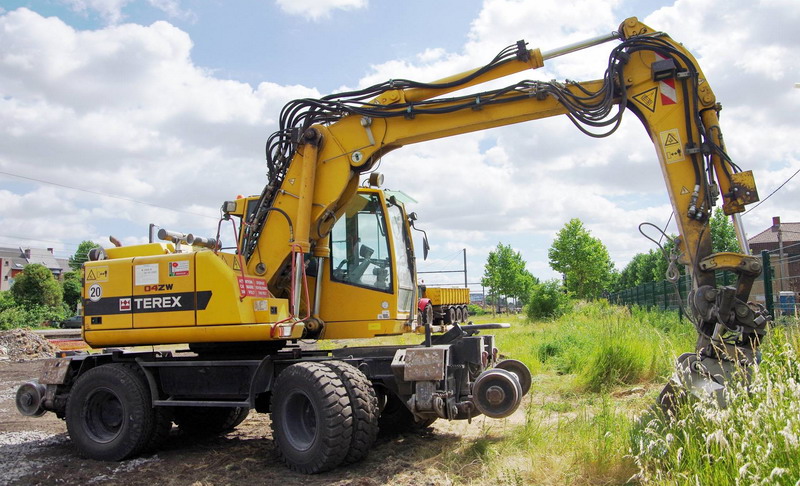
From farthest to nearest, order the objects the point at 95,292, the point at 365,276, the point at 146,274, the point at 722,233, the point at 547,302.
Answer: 1. the point at 722,233
2. the point at 547,302
3. the point at 365,276
4. the point at 95,292
5. the point at 146,274

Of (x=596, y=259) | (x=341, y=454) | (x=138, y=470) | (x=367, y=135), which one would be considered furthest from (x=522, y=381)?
(x=596, y=259)

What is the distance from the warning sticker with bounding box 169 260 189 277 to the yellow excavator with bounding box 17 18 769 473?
20 mm

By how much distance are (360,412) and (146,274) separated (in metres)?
3.05

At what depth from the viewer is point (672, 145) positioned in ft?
20.1

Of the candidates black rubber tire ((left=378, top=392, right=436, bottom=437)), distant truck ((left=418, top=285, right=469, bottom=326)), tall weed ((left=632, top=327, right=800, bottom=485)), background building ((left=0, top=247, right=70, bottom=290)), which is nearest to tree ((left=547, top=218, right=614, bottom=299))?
distant truck ((left=418, top=285, right=469, bottom=326))

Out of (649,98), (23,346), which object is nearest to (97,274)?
(649,98)

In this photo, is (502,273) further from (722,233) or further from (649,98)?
(649,98)

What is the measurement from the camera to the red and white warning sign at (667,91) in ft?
20.4

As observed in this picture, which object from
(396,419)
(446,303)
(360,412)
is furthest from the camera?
(446,303)

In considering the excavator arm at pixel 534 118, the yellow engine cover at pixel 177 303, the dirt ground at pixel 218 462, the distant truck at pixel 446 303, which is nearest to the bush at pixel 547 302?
the distant truck at pixel 446 303

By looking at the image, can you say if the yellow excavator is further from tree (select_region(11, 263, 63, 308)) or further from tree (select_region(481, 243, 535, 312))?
tree (select_region(481, 243, 535, 312))

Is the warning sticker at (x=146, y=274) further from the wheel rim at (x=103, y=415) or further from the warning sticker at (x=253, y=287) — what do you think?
the wheel rim at (x=103, y=415)

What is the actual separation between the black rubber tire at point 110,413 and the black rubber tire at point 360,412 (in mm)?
2440

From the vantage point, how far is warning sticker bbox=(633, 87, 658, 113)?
249 inches
